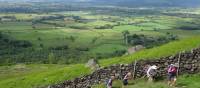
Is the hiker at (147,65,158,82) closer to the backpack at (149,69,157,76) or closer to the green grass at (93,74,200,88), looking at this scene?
the backpack at (149,69,157,76)

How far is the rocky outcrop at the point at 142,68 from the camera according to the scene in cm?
5042

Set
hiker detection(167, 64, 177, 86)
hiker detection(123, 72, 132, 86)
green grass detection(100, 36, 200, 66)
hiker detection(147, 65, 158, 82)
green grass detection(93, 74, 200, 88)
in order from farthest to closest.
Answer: green grass detection(100, 36, 200, 66), hiker detection(123, 72, 132, 86), hiker detection(147, 65, 158, 82), hiker detection(167, 64, 177, 86), green grass detection(93, 74, 200, 88)

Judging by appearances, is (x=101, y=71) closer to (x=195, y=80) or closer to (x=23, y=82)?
(x=195, y=80)

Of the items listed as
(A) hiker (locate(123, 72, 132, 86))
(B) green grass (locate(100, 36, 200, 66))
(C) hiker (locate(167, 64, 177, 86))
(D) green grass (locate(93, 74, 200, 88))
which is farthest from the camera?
(B) green grass (locate(100, 36, 200, 66))

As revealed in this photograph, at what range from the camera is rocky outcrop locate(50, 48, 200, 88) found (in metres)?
50.4

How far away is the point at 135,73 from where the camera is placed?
52562 millimetres

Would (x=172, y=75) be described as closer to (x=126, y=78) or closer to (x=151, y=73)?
(x=151, y=73)

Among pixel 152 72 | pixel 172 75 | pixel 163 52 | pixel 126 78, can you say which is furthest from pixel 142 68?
pixel 163 52

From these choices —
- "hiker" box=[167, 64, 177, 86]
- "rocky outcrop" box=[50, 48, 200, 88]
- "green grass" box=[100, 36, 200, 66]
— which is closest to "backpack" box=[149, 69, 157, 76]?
"rocky outcrop" box=[50, 48, 200, 88]

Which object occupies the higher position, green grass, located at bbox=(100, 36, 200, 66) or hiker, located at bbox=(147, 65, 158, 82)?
hiker, located at bbox=(147, 65, 158, 82)

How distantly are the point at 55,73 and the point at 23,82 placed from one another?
829 cm

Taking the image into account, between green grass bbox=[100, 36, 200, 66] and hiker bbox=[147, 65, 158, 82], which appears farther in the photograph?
green grass bbox=[100, 36, 200, 66]

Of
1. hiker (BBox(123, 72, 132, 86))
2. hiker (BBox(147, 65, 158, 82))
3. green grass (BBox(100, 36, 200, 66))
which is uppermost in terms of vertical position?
hiker (BBox(147, 65, 158, 82))

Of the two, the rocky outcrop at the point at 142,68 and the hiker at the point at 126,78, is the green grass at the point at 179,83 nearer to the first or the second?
the hiker at the point at 126,78
